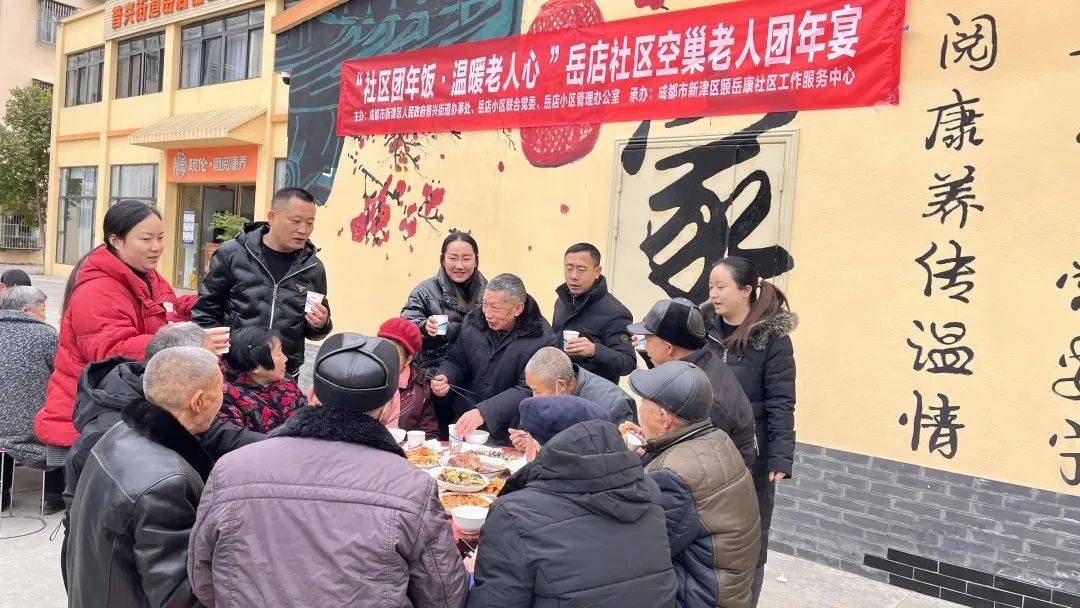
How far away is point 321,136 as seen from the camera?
7898mm

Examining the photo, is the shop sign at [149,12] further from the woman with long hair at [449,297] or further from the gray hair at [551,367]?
the gray hair at [551,367]

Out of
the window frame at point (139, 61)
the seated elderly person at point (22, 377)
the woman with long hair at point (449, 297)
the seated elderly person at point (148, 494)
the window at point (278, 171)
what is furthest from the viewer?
the window frame at point (139, 61)

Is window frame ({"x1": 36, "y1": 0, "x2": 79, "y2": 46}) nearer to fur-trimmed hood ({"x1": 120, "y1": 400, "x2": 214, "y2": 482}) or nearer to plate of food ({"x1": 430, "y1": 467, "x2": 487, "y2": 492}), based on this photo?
plate of food ({"x1": 430, "y1": 467, "x2": 487, "y2": 492})

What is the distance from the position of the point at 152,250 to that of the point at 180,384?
1625 mm

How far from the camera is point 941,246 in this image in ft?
13.7

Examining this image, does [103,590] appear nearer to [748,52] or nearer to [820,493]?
[820,493]

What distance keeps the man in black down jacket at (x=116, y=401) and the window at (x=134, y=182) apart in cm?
1721

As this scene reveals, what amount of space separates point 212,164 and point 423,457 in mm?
15613

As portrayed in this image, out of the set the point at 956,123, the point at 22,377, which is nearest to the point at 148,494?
the point at 22,377

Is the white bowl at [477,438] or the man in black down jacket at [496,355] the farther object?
the man in black down jacket at [496,355]

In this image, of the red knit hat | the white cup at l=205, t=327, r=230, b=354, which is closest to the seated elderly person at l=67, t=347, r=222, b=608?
the white cup at l=205, t=327, r=230, b=354

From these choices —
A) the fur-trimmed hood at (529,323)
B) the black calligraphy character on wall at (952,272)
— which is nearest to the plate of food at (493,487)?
the fur-trimmed hood at (529,323)

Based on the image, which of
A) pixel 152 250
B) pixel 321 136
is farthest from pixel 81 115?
pixel 152 250

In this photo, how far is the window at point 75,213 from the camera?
66.3 feet
